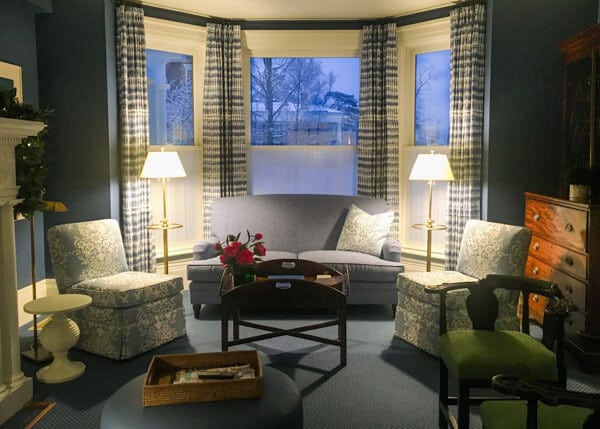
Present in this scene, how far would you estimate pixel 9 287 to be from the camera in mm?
3133

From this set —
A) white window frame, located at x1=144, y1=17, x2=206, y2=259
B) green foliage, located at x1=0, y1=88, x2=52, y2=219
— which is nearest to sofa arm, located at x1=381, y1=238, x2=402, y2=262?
white window frame, located at x1=144, y1=17, x2=206, y2=259

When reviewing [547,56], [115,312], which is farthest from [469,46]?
[115,312]

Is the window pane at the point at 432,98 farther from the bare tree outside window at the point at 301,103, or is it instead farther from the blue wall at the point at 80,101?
the blue wall at the point at 80,101

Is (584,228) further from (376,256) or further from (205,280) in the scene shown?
(205,280)

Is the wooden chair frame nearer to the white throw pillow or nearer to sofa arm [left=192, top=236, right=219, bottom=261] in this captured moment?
the white throw pillow

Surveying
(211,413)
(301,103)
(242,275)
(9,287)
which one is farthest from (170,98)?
(211,413)

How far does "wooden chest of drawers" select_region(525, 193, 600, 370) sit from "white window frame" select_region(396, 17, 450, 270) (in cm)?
152

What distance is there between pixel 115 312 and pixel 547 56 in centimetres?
406

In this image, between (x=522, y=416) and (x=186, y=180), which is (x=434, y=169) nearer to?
(x=186, y=180)

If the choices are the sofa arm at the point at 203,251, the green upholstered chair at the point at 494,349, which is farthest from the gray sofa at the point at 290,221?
the green upholstered chair at the point at 494,349

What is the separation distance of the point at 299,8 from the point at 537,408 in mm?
4701

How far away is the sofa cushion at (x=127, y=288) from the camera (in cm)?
383

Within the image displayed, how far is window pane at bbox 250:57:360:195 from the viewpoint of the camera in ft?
20.3

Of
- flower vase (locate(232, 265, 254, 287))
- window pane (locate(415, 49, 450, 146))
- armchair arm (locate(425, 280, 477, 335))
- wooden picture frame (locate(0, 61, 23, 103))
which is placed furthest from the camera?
window pane (locate(415, 49, 450, 146))
